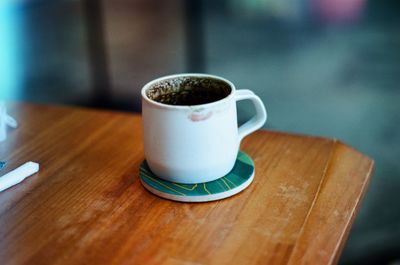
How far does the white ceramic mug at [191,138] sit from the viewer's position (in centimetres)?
62

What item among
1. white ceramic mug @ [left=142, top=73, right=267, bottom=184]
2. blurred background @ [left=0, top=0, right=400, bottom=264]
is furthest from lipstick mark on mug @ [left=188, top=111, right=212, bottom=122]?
blurred background @ [left=0, top=0, right=400, bottom=264]

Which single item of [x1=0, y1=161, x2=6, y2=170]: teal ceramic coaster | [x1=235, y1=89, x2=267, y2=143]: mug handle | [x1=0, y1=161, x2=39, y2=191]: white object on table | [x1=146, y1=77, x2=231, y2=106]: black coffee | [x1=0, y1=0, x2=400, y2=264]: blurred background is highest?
[x1=146, y1=77, x2=231, y2=106]: black coffee

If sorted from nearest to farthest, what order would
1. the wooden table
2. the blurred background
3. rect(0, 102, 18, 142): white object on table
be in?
the wooden table, rect(0, 102, 18, 142): white object on table, the blurred background

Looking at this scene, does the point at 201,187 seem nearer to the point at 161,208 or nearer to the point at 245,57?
the point at 161,208

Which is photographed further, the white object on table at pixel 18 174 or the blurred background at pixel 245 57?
the blurred background at pixel 245 57

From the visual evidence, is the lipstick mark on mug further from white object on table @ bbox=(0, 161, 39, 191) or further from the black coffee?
white object on table @ bbox=(0, 161, 39, 191)

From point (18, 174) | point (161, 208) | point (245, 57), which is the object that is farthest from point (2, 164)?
point (245, 57)

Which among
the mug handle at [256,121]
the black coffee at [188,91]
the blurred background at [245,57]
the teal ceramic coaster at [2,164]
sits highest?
the black coffee at [188,91]

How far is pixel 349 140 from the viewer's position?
1.53 m

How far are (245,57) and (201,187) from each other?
1368 mm

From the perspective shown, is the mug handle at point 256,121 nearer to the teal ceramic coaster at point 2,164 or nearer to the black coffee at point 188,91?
the black coffee at point 188,91

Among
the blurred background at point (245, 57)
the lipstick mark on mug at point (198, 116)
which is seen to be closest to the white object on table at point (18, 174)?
the lipstick mark on mug at point (198, 116)

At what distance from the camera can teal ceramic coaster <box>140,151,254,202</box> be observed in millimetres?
633

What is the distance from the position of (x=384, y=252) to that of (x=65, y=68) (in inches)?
51.7
